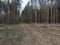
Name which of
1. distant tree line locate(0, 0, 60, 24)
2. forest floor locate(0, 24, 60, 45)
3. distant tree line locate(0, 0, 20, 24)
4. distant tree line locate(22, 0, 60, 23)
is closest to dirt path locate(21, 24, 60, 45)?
forest floor locate(0, 24, 60, 45)

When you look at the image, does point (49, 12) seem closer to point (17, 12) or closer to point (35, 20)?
point (35, 20)

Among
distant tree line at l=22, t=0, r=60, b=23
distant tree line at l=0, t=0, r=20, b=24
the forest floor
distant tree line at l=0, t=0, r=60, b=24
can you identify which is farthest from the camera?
distant tree line at l=22, t=0, r=60, b=23

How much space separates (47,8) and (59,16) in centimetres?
203

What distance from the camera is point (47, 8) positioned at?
19031mm

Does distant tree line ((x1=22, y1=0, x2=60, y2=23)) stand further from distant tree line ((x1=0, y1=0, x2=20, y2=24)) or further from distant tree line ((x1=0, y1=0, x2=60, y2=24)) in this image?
distant tree line ((x1=0, y1=0, x2=20, y2=24))

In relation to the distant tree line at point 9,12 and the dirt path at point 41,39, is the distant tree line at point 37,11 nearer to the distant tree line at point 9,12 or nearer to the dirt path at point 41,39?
the distant tree line at point 9,12

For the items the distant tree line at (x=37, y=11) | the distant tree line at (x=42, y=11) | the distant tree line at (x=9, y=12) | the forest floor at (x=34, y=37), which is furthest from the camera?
the distant tree line at (x=42, y=11)

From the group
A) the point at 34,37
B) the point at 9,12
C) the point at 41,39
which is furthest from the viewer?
the point at 9,12

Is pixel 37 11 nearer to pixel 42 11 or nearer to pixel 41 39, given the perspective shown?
pixel 42 11

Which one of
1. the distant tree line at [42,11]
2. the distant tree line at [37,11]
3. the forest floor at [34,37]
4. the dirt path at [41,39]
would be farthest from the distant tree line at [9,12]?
the dirt path at [41,39]

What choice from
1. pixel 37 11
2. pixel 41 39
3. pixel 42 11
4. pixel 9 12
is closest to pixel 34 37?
pixel 41 39

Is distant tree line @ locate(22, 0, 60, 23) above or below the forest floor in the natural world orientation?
above

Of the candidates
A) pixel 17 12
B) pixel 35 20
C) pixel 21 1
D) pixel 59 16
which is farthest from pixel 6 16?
pixel 59 16

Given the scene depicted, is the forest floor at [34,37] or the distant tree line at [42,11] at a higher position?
the distant tree line at [42,11]
